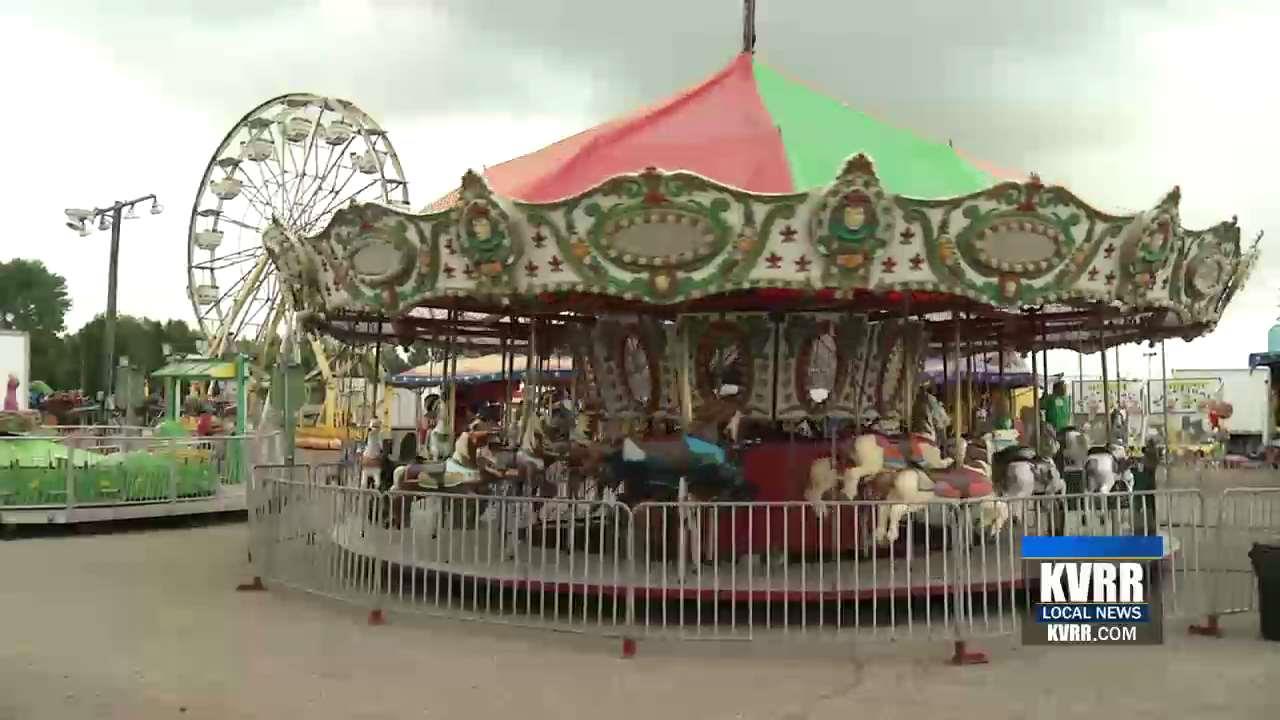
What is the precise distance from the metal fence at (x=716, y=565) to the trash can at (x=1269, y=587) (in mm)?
292

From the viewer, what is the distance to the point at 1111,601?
6879mm

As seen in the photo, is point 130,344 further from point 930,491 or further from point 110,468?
point 930,491

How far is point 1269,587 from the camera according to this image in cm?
733

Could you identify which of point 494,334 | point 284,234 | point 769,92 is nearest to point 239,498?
point 494,334

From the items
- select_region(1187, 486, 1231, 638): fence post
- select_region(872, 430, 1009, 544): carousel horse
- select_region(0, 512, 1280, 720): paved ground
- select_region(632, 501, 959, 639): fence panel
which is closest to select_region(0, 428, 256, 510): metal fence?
select_region(0, 512, 1280, 720): paved ground

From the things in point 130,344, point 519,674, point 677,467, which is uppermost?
point 130,344

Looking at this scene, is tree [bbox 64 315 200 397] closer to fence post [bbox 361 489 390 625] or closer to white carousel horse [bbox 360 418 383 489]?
white carousel horse [bbox 360 418 383 489]

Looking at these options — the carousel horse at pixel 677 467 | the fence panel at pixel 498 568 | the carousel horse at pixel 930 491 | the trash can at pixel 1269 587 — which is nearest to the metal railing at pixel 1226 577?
the trash can at pixel 1269 587

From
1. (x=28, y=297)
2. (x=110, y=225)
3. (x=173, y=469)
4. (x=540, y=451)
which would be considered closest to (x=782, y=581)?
(x=540, y=451)

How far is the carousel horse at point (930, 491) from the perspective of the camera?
8.05 m

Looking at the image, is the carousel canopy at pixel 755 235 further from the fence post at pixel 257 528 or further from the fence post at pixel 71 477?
the fence post at pixel 71 477

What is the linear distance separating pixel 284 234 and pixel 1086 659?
7.20 meters

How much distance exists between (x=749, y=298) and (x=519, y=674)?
438 cm

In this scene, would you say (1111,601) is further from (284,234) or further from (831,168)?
(284,234)
